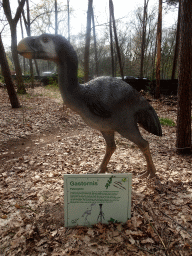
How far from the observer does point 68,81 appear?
1938 millimetres

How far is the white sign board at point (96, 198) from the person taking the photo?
1.85m

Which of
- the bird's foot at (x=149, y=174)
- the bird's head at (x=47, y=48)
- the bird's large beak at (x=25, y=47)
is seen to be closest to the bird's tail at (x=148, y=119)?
the bird's foot at (x=149, y=174)

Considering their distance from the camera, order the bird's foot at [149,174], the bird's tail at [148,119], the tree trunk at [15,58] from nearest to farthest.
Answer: the bird's tail at [148,119] → the bird's foot at [149,174] → the tree trunk at [15,58]

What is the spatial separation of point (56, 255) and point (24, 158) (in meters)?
2.51

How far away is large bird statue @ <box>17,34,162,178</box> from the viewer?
184 cm

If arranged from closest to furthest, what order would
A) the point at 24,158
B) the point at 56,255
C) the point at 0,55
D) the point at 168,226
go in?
the point at 56,255
the point at 168,226
the point at 24,158
the point at 0,55

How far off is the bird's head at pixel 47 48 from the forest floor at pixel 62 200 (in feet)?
5.83

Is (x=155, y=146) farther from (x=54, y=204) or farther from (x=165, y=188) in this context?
(x=54, y=204)

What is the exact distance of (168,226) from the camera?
201 cm

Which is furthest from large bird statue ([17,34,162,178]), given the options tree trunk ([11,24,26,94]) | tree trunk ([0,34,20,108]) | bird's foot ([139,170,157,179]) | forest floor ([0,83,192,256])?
tree trunk ([11,24,26,94])

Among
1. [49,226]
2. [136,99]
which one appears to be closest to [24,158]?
[49,226]

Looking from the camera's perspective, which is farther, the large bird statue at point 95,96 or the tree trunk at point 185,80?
the tree trunk at point 185,80

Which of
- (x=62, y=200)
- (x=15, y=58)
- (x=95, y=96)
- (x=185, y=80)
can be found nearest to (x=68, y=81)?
(x=95, y=96)

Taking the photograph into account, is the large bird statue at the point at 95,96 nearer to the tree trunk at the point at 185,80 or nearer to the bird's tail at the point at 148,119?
the bird's tail at the point at 148,119
